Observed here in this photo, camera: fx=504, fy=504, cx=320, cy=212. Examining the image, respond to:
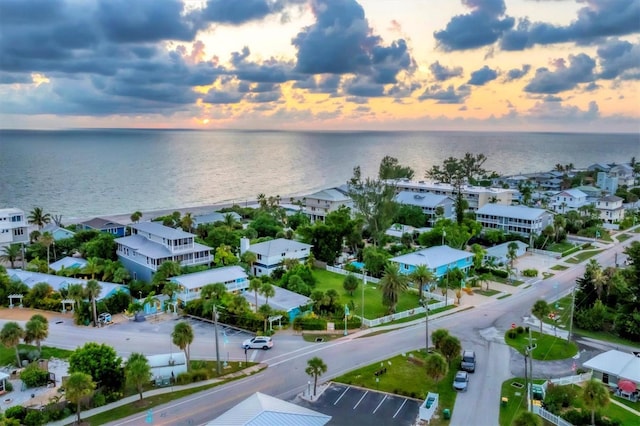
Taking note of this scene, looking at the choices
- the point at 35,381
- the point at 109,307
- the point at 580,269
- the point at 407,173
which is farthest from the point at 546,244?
the point at 35,381

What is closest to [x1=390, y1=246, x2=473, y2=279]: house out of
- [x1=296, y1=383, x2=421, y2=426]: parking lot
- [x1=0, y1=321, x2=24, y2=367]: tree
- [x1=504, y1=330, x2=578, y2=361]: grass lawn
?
[x1=504, y1=330, x2=578, y2=361]: grass lawn

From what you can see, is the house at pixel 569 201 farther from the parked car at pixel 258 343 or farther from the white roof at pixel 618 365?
the parked car at pixel 258 343

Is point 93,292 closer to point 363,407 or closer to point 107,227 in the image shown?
point 363,407

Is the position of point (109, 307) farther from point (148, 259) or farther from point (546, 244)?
point (546, 244)

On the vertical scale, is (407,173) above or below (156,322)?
above

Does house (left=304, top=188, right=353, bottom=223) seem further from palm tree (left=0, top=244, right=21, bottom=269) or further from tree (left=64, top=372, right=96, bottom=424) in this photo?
tree (left=64, top=372, right=96, bottom=424)

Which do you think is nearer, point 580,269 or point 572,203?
point 580,269

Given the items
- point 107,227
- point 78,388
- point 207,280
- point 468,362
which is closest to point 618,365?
point 468,362
